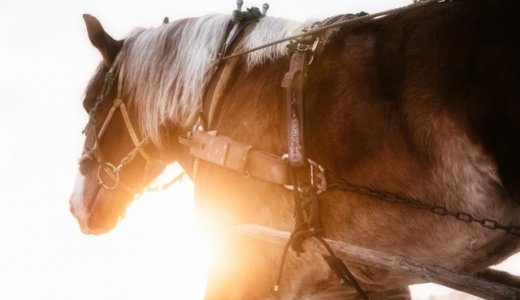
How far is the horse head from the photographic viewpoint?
2.47m

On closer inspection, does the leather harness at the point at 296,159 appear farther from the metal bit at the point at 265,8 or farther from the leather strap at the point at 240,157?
the metal bit at the point at 265,8

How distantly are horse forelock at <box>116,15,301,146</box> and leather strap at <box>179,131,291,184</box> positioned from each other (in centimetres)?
30

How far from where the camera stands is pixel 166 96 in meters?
2.27

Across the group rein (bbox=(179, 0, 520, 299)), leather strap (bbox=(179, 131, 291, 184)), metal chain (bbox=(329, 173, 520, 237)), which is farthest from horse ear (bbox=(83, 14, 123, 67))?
metal chain (bbox=(329, 173, 520, 237))

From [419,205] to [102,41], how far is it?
2165mm

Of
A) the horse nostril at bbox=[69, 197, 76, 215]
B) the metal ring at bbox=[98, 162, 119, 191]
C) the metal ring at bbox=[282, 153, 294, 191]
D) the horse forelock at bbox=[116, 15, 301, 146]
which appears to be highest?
the horse forelock at bbox=[116, 15, 301, 146]

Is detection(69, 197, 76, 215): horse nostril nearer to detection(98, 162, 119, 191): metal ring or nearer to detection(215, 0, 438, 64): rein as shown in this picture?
detection(98, 162, 119, 191): metal ring

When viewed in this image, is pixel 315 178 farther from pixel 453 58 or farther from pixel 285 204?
pixel 453 58

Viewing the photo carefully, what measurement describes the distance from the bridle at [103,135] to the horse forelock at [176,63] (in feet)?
0.19

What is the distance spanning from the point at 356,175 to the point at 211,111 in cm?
81

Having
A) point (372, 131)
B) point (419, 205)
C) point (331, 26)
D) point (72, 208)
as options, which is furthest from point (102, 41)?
point (419, 205)

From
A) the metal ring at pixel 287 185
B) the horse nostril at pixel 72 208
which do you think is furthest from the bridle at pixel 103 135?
the metal ring at pixel 287 185

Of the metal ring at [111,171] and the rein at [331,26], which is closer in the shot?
the rein at [331,26]

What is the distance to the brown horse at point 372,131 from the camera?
1188 millimetres
